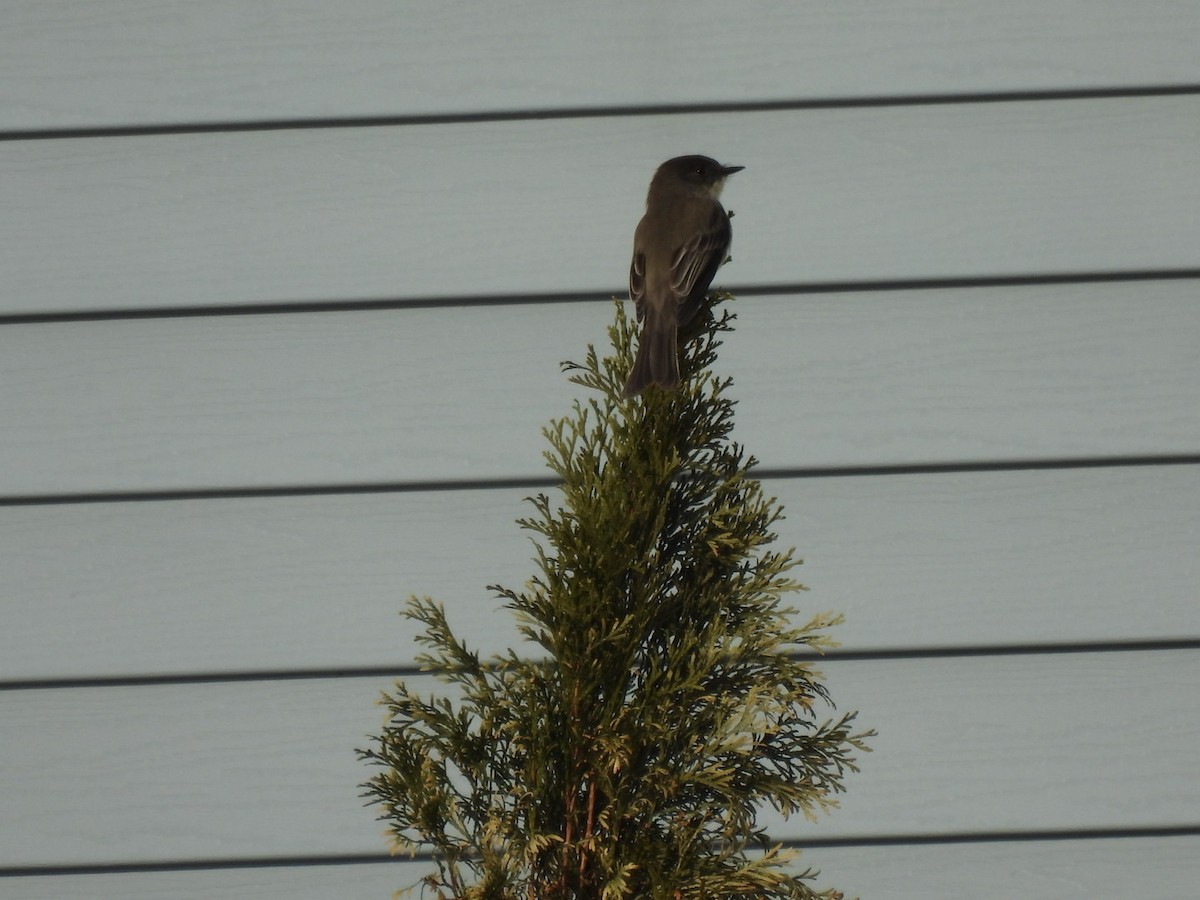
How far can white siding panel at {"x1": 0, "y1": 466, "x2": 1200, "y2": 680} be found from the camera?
7.26 feet

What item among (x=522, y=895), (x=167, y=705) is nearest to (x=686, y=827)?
(x=522, y=895)

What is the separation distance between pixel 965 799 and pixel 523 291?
1.34 metres

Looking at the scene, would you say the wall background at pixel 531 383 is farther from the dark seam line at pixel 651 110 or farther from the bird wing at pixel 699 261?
the bird wing at pixel 699 261

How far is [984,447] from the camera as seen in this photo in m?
2.22

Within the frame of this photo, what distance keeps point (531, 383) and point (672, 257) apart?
69 cm

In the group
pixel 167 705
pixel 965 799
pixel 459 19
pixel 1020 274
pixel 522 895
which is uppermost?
pixel 459 19

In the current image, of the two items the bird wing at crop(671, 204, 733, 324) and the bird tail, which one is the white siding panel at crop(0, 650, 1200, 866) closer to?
the bird wing at crop(671, 204, 733, 324)

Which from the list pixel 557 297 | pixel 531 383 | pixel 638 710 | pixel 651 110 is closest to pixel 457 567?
pixel 531 383

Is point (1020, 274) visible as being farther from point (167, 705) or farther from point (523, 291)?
point (167, 705)

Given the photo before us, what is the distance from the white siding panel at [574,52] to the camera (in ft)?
7.34

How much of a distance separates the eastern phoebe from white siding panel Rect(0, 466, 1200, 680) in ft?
2.23

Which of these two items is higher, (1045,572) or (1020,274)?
(1020,274)

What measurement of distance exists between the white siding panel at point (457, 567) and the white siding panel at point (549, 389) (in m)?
0.07

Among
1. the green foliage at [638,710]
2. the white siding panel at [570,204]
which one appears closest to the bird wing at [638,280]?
the green foliage at [638,710]
